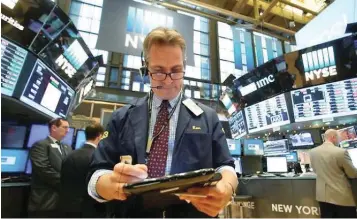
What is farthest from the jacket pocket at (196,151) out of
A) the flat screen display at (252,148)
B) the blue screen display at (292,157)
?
the blue screen display at (292,157)

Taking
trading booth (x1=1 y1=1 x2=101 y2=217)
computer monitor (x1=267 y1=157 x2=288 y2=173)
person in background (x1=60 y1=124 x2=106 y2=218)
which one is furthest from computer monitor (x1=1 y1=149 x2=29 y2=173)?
computer monitor (x1=267 y1=157 x2=288 y2=173)

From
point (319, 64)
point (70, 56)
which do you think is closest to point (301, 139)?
point (319, 64)

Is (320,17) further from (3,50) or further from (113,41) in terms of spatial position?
(3,50)

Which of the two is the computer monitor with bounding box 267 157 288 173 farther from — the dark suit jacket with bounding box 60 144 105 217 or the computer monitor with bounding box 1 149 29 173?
the computer monitor with bounding box 1 149 29 173

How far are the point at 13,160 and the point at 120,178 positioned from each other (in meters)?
3.48

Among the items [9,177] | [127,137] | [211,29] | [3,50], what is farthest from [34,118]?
[211,29]

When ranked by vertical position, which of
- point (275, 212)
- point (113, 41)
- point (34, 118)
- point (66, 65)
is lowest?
point (275, 212)

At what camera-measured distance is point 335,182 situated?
3.23 metres

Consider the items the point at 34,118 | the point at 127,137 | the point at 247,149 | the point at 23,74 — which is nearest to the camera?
the point at 127,137

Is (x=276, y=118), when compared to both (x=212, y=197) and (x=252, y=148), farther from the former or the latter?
(x=212, y=197)

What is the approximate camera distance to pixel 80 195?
2.72 meters

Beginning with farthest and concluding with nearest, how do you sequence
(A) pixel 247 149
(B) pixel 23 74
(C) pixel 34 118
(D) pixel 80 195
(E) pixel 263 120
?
(E) pixel 263 120 → (A) pixel 247 149 → (C) pixel 34 118 → (B) pixel 23 74 → (D) pixel 80 195

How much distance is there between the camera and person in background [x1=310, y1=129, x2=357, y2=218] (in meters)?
3.14

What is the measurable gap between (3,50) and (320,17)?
643 cm
